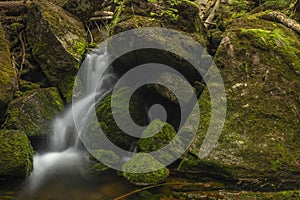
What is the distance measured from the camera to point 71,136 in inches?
263

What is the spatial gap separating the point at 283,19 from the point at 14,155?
658 centimetres

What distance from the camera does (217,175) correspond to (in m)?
4.70

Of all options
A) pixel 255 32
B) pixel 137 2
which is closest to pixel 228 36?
pixel 255 32

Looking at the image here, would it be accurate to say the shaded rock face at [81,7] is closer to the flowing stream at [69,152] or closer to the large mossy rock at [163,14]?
the flowing stream at [69,152]

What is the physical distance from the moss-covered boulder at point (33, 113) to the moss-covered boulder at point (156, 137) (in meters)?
2.24

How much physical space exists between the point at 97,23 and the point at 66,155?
18.4 feet

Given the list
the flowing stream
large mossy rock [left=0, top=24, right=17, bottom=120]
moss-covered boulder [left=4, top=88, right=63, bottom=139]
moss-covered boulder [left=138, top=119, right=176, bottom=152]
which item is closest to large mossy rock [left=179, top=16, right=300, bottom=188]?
moss-covered boulder [left=138, top=119, right=176, bottom=152]

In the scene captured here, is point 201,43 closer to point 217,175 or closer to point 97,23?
point 217,175

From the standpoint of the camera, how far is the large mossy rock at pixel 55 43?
25.0ft

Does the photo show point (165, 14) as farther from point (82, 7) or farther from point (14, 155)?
point (14, 155)

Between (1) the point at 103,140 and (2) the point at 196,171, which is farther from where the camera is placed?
(1) the point at 103,140

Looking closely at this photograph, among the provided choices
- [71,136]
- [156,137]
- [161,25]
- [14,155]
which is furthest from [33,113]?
[161,25]

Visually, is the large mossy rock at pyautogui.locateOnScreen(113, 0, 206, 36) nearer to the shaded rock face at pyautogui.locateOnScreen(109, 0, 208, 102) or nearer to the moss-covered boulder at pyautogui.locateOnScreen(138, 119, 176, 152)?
the shaded rock face at pyautogui.locateOnScreen(109, 0, 208, 102)

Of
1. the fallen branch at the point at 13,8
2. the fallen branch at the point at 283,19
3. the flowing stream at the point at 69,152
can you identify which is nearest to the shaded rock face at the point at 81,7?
the fallen branch at the point at 13,8
